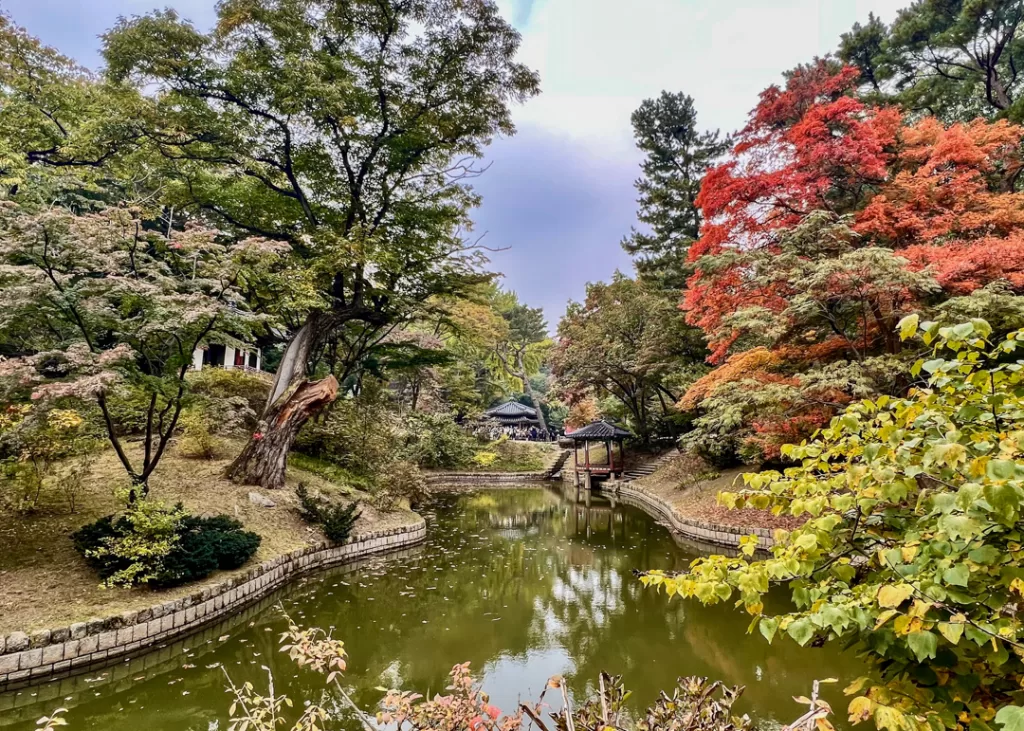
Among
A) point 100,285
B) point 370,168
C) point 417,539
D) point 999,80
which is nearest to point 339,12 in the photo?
point 370,168

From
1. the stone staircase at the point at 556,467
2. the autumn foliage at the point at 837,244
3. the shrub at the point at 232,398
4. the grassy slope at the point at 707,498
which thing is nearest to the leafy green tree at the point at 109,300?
the shrub at the point at 232,398

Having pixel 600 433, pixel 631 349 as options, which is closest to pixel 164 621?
pixel 631 349

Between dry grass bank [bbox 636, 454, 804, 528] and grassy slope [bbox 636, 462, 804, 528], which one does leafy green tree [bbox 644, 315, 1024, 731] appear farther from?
dry grass bank [bbox 636, 454, 804, 528]

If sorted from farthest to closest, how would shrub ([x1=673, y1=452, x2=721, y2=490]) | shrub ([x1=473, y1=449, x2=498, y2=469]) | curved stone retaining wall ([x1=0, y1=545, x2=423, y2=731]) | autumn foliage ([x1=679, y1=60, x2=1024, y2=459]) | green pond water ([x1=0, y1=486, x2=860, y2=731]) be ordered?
shrub ([x1=473, y1=449, x2=498, y2=469])
shrub ([x1=673, y1=452, x2=721, y2=490])
autumn foliage ([x1=679, y1=60, x2=1024, y2=459])
green pond water ([x1=0, y1=486, x2=860, y2=731])
curved stone retaining wall ([x1=0, y1=545, x2=423, y2=731])

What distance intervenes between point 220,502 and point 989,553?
29.1 feet

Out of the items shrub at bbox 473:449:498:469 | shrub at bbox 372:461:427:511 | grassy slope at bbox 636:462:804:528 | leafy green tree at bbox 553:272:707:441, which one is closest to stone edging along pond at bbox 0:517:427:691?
shrub at bbox 372:461:427:511

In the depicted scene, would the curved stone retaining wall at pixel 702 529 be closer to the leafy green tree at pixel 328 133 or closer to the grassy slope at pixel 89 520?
the grassy slope at pixel 89 520

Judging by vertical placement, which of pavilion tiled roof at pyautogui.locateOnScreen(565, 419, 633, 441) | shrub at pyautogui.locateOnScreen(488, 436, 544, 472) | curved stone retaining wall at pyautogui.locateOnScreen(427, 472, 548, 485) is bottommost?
curved stone retaining wall at pyautogui.locateOnScreen(427, 472, 548, 485)

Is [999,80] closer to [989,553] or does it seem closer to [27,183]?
[989,553]

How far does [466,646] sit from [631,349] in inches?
542

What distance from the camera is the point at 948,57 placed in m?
12.9

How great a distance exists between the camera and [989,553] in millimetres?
1246

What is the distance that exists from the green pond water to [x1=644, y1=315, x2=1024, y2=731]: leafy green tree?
2831 millimetres

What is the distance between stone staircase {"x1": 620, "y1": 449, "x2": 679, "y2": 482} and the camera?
59.3ft
